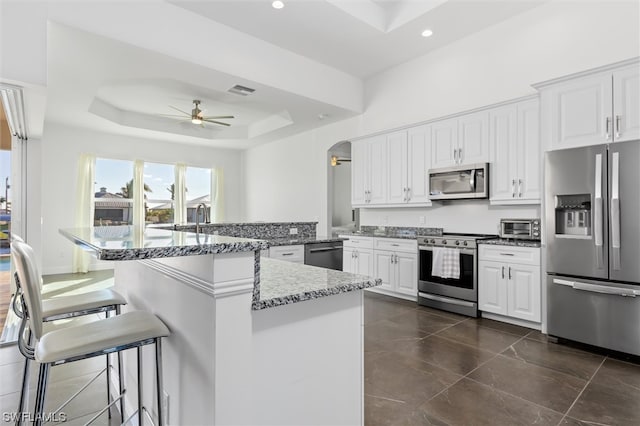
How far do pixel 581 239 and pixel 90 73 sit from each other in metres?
5.61

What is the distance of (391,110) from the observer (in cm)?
541

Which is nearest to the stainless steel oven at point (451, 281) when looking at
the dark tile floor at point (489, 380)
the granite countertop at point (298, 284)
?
the dark tile floor at point (489, 380)

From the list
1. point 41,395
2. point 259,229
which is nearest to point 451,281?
point 259,229

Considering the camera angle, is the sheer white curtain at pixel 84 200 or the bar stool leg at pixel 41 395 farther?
the sheer white curtain at pixel 84 200

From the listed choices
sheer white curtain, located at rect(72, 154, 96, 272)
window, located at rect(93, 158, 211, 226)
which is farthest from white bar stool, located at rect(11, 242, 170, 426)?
sheer white curtain, located at rect(72, 154, 96, 272)

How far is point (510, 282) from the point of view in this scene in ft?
11.9

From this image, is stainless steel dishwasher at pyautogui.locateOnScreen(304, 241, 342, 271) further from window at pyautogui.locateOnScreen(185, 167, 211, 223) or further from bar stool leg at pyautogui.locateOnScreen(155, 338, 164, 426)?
window at pyautogui.locateOnScreen(185, 167, 211, 223)

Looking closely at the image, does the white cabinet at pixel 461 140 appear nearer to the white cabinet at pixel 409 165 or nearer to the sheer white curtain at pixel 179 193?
the white cabinet at pixel 409 165

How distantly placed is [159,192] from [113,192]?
97 centimetres

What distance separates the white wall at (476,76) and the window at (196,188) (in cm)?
315

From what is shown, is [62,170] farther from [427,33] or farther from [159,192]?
[427,33]

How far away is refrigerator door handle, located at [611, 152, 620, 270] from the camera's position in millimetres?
2789

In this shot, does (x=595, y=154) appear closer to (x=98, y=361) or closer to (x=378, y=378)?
(x=378, y=378)

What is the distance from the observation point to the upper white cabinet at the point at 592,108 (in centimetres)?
288
